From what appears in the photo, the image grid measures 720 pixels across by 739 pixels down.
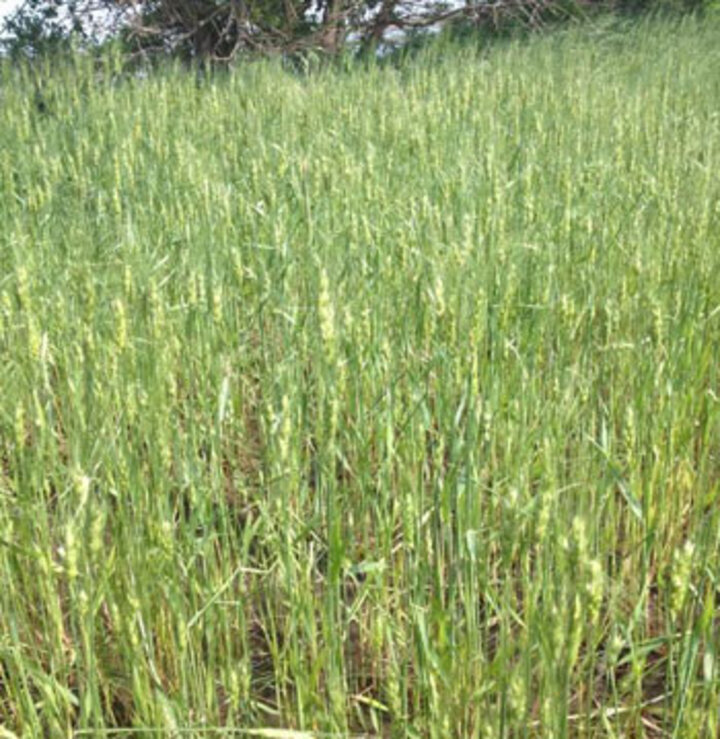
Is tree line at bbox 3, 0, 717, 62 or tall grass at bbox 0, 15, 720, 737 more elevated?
tree line at bbox 3, 0, 717, 62

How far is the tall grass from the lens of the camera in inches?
40.4

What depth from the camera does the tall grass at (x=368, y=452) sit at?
1.03 m

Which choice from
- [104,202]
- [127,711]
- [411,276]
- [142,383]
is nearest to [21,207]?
[104,202]

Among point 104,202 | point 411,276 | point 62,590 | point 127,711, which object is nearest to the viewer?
point 127,711

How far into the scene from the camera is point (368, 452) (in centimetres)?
126

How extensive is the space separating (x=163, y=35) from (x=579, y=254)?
19.8ft

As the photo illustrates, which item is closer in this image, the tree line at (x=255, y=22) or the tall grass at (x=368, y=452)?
the tall grass at (x=368, y=452)

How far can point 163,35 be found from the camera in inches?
283

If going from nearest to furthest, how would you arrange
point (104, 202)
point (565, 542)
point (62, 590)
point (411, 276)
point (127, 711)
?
point (565, 542), point (127, 711), point (62, 590), point (411, 276), point (104, 202)

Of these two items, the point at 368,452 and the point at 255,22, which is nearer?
the point at 368,452

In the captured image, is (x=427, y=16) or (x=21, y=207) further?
(x=427, y=16)

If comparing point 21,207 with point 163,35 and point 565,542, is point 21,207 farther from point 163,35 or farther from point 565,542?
point 163,35

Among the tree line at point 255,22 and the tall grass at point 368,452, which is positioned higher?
the tree line at point 255,22

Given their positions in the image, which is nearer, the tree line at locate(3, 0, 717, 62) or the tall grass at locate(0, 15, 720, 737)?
the tall grass at locate(0, 15, 720, 737)
